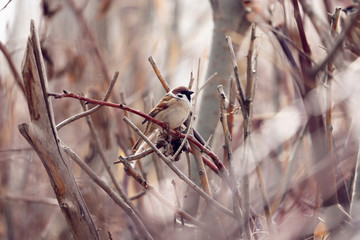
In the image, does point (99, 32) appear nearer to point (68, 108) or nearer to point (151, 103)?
point (68, 108)

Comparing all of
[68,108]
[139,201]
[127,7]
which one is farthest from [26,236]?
[127,7]

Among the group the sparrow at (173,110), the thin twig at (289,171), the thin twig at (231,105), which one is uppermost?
the thin twig at (231,105)

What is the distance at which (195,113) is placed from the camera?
1922 mm

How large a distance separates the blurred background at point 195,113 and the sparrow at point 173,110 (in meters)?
0.07

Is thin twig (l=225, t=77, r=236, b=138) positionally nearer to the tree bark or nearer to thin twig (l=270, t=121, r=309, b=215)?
thin twig (l=270, t=121, r=309, b=215)

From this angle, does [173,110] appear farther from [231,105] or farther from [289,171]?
[289,171]

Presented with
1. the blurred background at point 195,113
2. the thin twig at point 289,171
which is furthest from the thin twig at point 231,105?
the thin twig at point 289,171

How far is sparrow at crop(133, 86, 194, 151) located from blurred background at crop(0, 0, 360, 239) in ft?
0.23

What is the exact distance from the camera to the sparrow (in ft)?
5.98

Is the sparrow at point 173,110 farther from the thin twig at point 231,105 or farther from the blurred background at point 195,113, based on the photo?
the thin twig at point 231,105

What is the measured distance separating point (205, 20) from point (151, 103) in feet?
6.01

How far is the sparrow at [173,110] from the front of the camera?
5.98 ft

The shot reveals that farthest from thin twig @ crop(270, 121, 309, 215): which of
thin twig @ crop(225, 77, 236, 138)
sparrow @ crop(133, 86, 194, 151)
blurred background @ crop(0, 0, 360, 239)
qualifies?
sparrow @ crop(133, 86, 194, 151)

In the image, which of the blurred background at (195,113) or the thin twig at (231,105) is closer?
the blurred background at (195,113)
